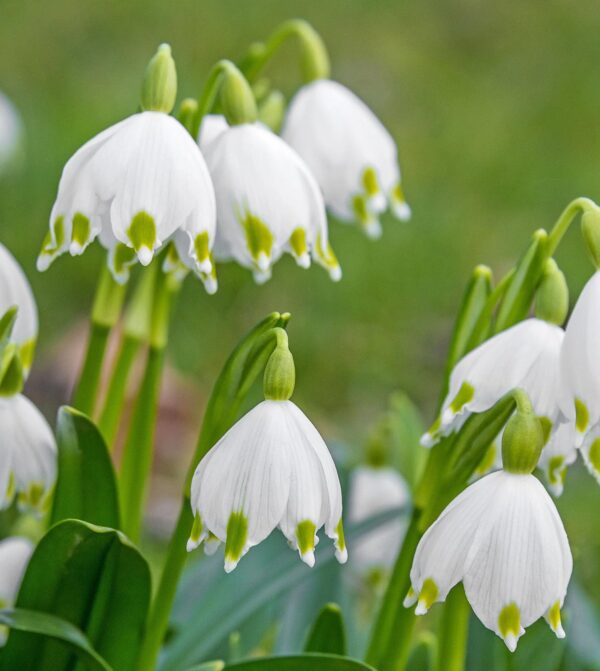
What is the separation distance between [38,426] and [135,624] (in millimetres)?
221

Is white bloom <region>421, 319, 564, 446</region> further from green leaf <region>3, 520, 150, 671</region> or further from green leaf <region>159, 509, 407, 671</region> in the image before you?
green leaf <region>159, 509, 407, 671</region>

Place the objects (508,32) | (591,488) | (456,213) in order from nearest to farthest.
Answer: (591,488) → (456,213) → (508,32)

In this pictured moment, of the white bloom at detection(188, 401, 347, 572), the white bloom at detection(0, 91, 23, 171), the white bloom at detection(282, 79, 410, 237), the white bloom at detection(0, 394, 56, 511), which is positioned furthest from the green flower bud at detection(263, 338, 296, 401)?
the white bloom at detection(0, 91, 23, 171)

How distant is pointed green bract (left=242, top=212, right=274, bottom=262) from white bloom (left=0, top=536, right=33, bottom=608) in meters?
0.47

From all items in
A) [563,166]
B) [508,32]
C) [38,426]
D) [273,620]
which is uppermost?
[508,32]

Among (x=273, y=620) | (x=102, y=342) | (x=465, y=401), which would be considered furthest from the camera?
(x=273, y=620)

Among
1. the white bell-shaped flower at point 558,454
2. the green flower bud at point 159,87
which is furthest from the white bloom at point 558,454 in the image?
the green flower bud at point 159,87

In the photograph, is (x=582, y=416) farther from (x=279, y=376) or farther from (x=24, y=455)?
(x=24, y=455)

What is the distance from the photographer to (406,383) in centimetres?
323

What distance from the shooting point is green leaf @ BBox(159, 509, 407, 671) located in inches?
62.5

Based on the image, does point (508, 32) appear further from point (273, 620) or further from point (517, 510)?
point (517, 510)

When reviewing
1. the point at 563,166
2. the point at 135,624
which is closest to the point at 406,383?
the point at 563,166

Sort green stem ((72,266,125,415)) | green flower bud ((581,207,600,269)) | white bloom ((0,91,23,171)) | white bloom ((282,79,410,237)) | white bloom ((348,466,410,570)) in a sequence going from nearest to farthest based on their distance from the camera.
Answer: green flower bud ((581,207,600,269))
green stem ((72,266,125,415))
white bloom ((282,79,410,237))
white bloom ((348,466,410,570))
white bloom ((0,91,23,171))

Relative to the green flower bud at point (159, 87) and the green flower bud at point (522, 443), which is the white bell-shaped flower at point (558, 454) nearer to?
the green flower bud at point (522, 443)
